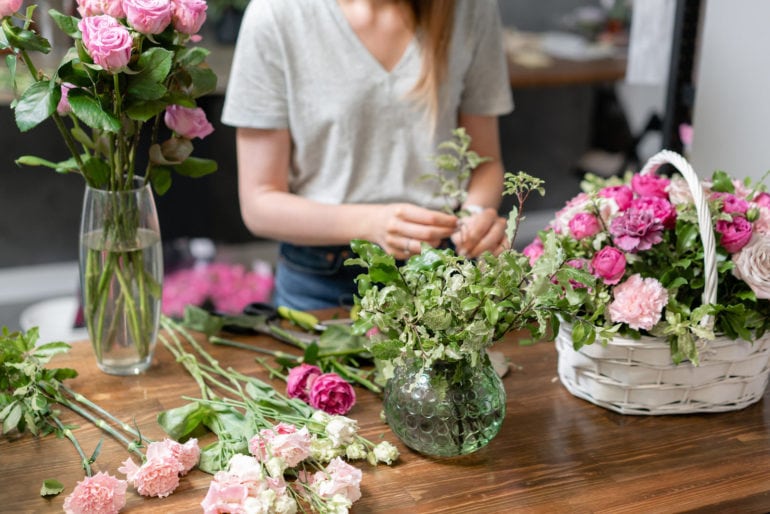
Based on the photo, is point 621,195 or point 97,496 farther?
point 621,195

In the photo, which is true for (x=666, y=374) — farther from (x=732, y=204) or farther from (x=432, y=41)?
(x=432, y=41)

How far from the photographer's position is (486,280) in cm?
99

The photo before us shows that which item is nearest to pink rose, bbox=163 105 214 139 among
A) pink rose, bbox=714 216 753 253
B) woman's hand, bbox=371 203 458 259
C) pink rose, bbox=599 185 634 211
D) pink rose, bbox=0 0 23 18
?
pink rose, bbox=0 0 23 18

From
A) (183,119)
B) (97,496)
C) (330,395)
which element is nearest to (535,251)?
(330,395)

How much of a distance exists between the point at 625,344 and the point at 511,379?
0.67 ft

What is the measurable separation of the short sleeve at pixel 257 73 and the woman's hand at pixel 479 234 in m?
0.39

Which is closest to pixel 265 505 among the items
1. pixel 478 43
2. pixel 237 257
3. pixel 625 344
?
pixel 625 344

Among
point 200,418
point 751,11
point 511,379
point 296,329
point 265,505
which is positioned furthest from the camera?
point 751,11

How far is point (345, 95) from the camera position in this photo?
1.54m

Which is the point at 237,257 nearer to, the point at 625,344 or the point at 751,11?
the point at 751,11

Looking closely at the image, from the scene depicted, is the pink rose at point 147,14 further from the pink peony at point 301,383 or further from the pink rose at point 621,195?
the pink rose at point 621,195

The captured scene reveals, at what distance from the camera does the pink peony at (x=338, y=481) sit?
93 cm

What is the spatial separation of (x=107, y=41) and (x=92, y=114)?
0.09 metres

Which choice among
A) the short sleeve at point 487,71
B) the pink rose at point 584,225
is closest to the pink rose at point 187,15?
the pink rose at point 584,225
